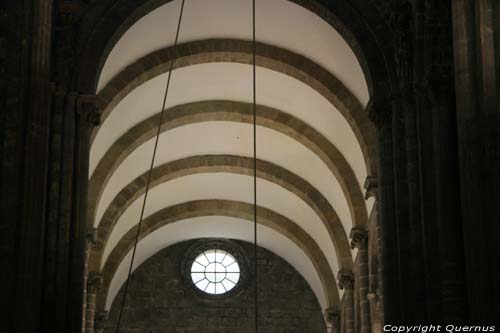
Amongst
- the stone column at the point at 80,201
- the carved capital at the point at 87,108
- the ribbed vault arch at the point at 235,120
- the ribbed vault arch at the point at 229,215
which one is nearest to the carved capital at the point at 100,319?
the ribbed vault arch at the point at 229,215

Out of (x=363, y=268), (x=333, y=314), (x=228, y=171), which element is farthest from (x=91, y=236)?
(x=333, y=314)

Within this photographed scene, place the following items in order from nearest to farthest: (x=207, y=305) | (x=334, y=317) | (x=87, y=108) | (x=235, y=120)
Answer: (x=87, y=108) < (x=235, y=120) < (x=334, y=317) < (x=207, y=305)

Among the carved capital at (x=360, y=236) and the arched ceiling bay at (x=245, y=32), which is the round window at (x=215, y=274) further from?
the arched ceiling bay at (x=245, y=32)

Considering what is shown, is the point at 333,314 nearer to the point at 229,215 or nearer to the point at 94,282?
the point at 229,215

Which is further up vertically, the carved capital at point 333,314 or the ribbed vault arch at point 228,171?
the ribbed vault arch at point 228,171

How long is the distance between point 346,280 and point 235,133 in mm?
4851

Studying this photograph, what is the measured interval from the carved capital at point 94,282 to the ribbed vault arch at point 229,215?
287 centimetres

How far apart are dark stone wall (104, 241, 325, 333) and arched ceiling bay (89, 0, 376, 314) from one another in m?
1.08

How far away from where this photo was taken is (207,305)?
1674 inches

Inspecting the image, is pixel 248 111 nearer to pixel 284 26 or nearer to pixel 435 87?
pixel 284 26

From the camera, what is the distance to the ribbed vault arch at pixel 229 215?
39000mm

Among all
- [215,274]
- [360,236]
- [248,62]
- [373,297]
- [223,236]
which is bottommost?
[373,297]

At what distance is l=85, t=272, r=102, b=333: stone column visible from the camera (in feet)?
115

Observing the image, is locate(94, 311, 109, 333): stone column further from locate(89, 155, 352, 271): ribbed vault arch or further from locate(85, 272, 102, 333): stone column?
locate(89, 155, 352, 271): ribbed vault arch
